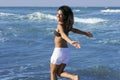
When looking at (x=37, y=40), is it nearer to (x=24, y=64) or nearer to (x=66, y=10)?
(x=24, y=64)

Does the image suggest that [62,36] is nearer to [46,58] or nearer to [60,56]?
[60,56]

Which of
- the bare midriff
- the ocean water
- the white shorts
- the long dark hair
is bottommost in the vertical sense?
the ocean water

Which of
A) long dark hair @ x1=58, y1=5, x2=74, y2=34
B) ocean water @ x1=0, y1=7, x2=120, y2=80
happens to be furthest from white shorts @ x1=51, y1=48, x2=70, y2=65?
ocean water @ x1=0, y1=7, x2=120, y2=80

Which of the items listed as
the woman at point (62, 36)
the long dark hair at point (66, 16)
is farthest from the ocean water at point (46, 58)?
the long dark hair at point (66, 16)

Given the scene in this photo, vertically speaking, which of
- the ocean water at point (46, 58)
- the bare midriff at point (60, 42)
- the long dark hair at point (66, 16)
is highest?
the long dark hair at point (66, 16)

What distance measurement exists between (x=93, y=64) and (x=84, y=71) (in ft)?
4.54

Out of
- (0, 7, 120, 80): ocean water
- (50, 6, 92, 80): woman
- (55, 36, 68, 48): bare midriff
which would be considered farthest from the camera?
(0, 7, 120, 80): ocean water

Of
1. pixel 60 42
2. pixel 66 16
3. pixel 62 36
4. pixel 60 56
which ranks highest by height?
pixel 66 16

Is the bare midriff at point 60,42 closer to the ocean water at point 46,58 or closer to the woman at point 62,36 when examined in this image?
the woman at point 62,36

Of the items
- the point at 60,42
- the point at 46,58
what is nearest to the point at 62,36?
the point at 60,42

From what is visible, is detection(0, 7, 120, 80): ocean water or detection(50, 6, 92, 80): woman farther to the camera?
detection(0, 7, 120, 80): ocean water

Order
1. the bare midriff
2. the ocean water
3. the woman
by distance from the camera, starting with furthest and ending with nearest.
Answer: the ocean water → the bare midriff → the woman

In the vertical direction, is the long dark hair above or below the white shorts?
above

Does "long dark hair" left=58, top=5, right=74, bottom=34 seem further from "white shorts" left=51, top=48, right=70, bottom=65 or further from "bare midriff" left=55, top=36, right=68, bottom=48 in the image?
"white shorts" left=51, top=48, right=70, bottom=65
